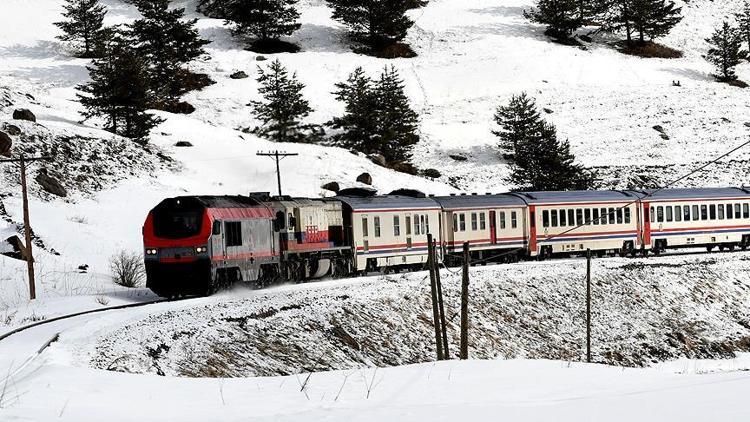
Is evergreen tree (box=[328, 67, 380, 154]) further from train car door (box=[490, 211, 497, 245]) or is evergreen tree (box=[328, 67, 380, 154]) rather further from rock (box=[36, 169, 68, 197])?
train car door (box=[490, 211, 497, 245])

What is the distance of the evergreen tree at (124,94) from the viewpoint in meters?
56.5

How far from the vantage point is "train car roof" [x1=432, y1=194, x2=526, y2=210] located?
40.2 m

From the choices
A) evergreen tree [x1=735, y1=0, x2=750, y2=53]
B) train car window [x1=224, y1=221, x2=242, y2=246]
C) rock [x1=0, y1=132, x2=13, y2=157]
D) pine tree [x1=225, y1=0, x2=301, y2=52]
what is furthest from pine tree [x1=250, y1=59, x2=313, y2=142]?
evergreen tree [x1=735, y1=0, x2=750, y2=53]

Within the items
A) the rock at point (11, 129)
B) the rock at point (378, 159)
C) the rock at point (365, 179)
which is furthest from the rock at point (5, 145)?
the rock at point (378, 159)

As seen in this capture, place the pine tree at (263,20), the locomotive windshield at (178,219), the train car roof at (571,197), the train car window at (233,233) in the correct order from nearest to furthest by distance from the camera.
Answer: the locomotive windshield at (178,219)
the train car window at (233,233)
the train car roof at (571,197)
the pine tree at (263,20)

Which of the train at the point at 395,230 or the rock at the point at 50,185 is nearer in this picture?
the train at the point at 395,230

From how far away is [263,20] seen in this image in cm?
9519

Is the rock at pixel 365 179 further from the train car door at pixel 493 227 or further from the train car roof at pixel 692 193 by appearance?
the train car roof at pixel 692 193

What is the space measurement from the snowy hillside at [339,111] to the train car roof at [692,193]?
751 inches

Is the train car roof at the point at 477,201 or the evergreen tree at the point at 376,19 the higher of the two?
the evergreen tree at the point at 376,19

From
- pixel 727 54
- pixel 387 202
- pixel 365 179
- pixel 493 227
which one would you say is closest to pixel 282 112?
pixel 365 179

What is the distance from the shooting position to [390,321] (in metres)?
28.0

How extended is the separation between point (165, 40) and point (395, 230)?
5428cm

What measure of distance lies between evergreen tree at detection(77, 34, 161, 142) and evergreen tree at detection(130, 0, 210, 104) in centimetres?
2231
